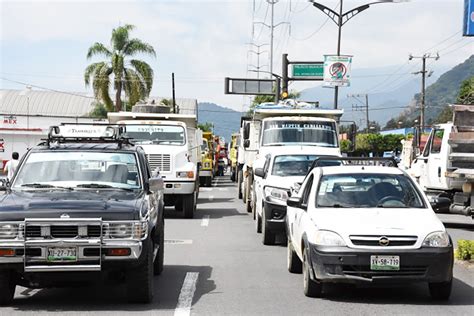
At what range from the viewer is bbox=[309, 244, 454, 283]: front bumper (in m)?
9.21

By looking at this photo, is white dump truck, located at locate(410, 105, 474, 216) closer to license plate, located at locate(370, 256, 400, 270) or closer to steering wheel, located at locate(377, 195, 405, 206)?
steering wheel, located at locate(377, 195, 405, 206)

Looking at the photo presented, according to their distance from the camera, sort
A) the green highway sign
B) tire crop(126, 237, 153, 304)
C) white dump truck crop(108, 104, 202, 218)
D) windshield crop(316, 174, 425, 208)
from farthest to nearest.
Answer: the green highway sign
white dump truck crop(108, 104, 202, 218)
windshield crop(316, 174, 425, 208)
tire crop(126, 237, 153, 304)

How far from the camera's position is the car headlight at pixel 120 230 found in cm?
889

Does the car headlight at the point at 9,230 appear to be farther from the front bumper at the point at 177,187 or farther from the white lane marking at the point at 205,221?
the front bumper at the point at 177,187

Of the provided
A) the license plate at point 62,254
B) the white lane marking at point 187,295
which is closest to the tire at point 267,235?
the white lane marking at point 187,295

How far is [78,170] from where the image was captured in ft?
34.2

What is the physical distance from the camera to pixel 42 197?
9383mm

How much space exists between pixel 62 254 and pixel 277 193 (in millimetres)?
7442

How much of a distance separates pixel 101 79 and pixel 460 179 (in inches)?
1372

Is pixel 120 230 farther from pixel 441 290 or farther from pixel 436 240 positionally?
pixel 441 290

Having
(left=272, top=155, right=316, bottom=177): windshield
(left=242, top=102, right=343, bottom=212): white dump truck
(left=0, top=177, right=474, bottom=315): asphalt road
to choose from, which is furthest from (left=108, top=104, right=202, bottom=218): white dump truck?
(left=0, top=177, right=474, bottom=315): asphalt road

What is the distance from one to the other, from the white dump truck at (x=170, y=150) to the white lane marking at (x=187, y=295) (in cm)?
945

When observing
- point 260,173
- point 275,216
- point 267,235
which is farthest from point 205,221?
point 275,216

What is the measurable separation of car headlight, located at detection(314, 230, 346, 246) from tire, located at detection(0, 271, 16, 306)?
137 inches
